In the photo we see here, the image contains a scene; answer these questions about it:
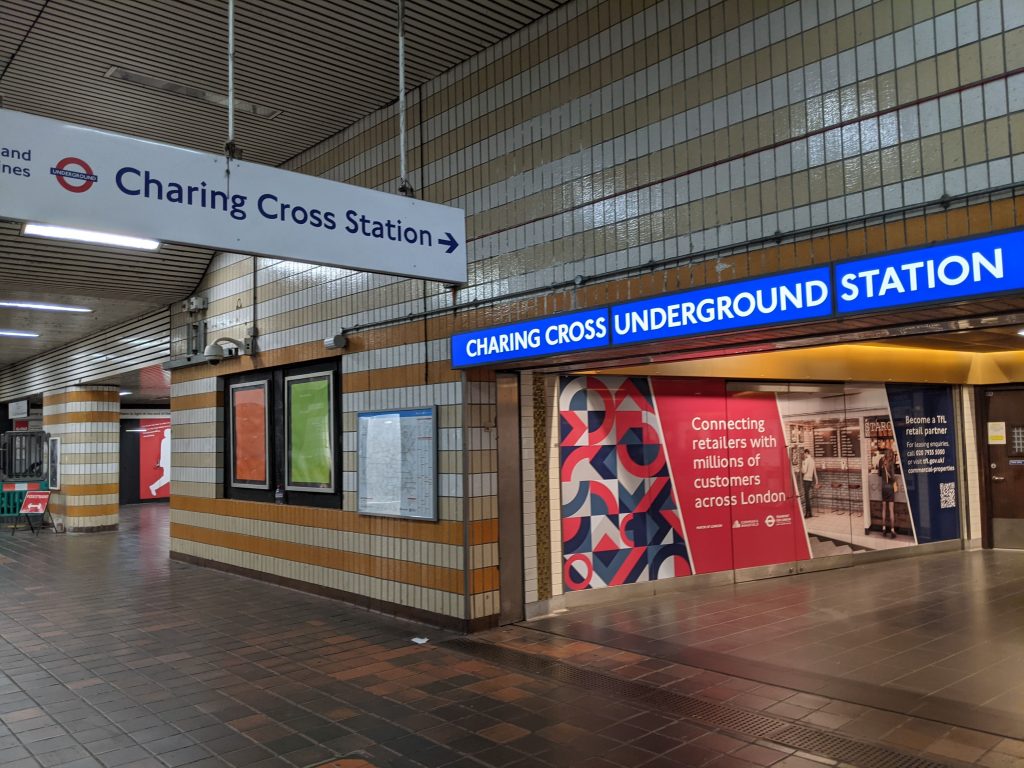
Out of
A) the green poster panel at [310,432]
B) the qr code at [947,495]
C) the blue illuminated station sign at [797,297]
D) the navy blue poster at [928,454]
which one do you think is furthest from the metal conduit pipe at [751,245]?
the qr code at [947,495]

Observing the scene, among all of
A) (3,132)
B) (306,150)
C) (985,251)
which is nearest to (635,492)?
(985,251)

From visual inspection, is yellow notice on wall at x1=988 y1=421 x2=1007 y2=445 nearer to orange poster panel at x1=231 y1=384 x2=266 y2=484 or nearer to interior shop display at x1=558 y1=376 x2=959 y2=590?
interior shop display at x1=558 y1=376 x2=959 y2=590

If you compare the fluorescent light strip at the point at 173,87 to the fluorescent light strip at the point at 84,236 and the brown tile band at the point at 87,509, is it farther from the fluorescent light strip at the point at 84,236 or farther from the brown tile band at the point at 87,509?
the brown tile band at the point at 87,509

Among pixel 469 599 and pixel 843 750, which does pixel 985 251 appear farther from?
pixel 469 599

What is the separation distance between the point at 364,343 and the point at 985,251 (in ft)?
19.3

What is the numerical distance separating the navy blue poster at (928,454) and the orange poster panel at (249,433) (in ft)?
27.0

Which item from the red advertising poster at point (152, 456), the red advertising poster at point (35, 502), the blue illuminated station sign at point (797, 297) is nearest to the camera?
the blue illuminated station sign at point (797, 297)

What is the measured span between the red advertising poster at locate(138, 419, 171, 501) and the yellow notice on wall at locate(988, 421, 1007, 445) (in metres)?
22.3

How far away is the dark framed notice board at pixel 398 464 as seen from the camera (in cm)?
708

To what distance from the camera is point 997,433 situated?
427 inches

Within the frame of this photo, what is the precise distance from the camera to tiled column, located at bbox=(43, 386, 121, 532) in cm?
1664

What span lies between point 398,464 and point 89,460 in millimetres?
12534

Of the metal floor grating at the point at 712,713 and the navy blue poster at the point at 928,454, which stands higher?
the navy blue poster at the point at 928,454

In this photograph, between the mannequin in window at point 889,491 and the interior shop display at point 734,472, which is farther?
the mannequin in window at point 889,491
